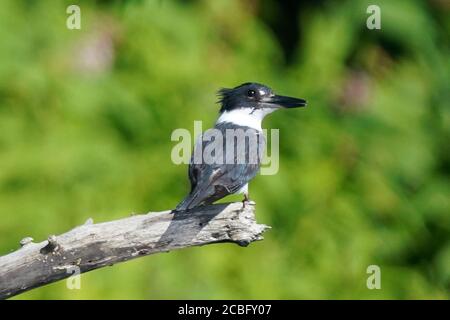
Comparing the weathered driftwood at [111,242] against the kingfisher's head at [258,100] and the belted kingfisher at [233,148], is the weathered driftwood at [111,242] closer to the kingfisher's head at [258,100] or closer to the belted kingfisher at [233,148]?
the belted kingfisher at [233,148]

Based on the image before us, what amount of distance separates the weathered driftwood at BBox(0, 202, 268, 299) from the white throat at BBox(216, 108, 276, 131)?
0.99 m

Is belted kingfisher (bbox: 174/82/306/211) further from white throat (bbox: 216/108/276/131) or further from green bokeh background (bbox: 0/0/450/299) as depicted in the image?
green bokeh background (bbox: 0/0/450/299)

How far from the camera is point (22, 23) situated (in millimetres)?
6855

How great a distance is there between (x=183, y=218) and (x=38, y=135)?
235cm

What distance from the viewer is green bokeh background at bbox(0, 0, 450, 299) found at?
244 inches

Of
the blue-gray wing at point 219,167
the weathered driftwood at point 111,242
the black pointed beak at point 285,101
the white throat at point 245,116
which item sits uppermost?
the black pointed beak at point 285,101

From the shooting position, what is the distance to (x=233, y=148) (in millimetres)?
4746

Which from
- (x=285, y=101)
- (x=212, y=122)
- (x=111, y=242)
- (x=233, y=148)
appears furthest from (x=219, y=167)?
(x=212, y=122)

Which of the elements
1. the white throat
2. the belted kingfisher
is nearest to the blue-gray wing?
the belted kingfisher

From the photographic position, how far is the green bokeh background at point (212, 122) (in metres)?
6.19

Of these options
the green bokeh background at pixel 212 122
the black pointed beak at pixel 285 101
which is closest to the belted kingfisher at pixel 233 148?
the black pointed beak at pixel 285 101

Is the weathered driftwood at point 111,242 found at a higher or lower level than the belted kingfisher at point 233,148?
lower

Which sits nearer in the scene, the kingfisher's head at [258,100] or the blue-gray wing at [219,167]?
the blue-gray wing at [219,167]

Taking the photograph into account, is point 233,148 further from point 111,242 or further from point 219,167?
point 111,242
